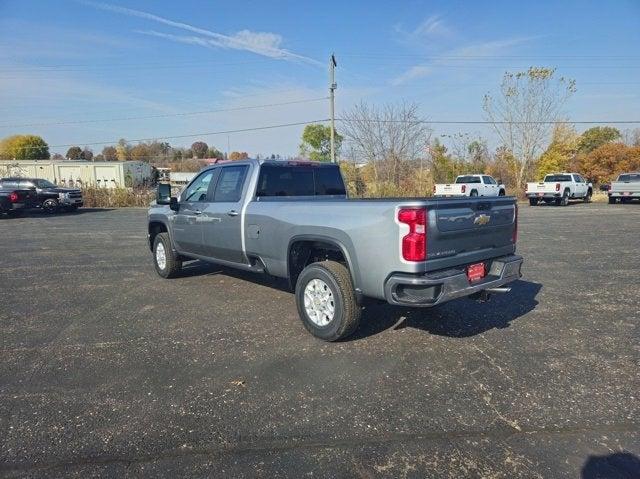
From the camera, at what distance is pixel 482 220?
13.6ft

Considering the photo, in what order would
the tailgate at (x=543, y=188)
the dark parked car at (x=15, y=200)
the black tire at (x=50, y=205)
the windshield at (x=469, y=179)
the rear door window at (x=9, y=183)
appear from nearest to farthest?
the dark parked car at (x=15, y=200) < the black tire at (x=50, y=205) < the rear door window at (x=9, y=183) < the tailgate at (x=543, y=188) < the windshield at (x=469, y=179)

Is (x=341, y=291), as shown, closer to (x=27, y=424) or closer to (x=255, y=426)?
(x=255, y=426)

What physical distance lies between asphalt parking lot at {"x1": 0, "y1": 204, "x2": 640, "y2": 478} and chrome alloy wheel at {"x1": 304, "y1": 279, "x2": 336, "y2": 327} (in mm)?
265

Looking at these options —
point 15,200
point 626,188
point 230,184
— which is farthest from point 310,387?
point 626,188

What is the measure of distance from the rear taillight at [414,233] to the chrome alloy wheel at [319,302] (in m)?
1.03

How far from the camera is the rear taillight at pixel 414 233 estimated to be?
3.55 metres

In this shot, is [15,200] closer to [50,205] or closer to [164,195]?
[50,205]

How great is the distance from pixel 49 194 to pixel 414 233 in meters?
23.4

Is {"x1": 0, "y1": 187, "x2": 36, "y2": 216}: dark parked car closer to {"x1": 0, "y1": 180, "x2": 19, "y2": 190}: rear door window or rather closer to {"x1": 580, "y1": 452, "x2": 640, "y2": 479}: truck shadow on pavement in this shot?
{"x1": 0, "y1": 180, "x2": 19, "y2": 190}: rear door window

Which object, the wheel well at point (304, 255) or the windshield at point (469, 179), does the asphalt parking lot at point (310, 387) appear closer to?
the wheel well at point (304, 255)

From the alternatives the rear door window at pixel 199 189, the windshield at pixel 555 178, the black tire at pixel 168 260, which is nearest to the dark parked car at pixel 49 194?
the black tire at pixel 168 260

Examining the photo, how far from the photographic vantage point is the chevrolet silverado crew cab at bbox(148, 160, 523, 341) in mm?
3650

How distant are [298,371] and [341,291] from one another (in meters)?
0.84

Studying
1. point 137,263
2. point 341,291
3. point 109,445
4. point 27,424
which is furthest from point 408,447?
point 137,263
